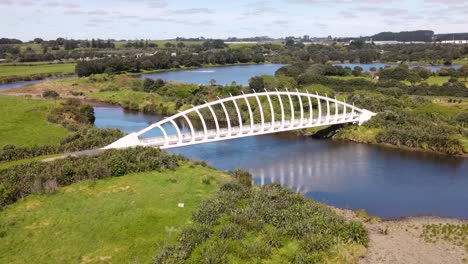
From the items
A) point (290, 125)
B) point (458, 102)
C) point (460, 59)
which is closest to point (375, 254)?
point (290, 125)

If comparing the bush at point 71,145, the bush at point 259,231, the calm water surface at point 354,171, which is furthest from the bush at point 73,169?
the calm water surface at point 354,171

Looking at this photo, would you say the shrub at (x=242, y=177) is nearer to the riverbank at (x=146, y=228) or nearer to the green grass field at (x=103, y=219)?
the green grass field at (x=103, y=219)

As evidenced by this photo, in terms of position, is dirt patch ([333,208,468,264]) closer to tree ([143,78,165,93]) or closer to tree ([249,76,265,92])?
tree ([249,76,265,92])

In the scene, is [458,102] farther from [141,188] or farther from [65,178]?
[65,178]

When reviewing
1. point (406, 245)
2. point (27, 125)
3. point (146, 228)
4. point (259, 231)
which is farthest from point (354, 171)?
point (27, 125)

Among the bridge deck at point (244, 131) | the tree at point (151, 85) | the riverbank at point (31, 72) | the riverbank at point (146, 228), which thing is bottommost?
the riverbank at point (146, 228)
